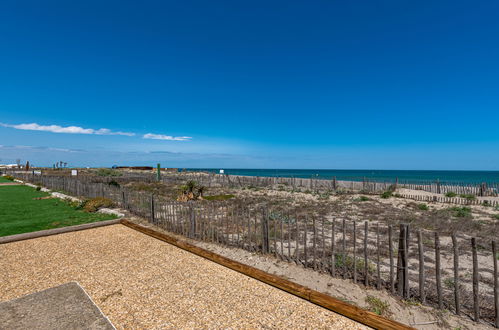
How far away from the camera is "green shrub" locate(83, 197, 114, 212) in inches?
488

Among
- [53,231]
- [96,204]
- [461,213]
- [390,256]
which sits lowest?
[461,213]

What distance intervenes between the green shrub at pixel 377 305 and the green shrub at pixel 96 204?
12780mm

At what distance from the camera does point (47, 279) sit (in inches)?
206

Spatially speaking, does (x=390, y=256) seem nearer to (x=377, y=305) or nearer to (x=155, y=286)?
(x=377, y=305)

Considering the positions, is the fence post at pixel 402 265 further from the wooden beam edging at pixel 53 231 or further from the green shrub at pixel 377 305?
the wooden beam edging at pixel 53 231

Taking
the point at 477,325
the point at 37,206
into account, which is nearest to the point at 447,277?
the point at 477,325

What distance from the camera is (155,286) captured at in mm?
4906

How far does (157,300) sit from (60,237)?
20.1ft

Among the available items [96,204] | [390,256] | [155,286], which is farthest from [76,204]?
[390,256]

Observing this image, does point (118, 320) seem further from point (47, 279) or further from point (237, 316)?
point (47, 279)

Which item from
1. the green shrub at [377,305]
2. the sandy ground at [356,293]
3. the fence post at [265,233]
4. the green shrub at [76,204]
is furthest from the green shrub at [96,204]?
the green shrub at [377,305]

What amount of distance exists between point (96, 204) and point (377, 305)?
43.2ft

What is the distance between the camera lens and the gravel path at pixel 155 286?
386cm

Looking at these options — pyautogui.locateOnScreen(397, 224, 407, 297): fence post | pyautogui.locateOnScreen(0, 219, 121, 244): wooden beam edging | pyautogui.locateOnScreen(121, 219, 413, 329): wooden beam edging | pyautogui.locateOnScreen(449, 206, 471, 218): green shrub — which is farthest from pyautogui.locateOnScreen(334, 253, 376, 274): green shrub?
pyautogui.locateOnScreen(449, 206, 471, 218): green shrub
